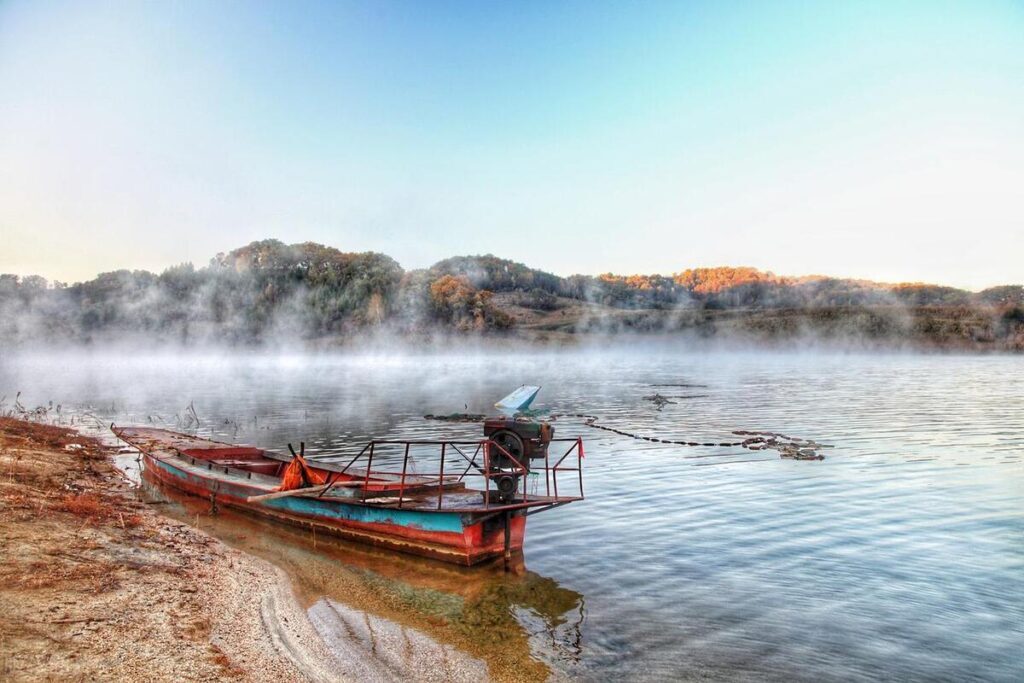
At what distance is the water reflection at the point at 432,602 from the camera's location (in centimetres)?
983

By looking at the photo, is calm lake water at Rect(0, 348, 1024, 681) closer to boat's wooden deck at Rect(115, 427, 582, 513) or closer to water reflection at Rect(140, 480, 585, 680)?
water reflection at Rect(140, 480, 585, 680)

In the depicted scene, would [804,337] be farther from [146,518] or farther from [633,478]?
[146,518]

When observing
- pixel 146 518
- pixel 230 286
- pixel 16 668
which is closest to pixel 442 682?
pixel 16 668

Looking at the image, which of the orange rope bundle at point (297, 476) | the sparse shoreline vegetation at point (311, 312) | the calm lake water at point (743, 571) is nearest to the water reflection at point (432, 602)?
the calm lake water at point (743, 571)

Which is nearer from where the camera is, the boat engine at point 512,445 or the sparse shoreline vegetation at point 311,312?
the boat engine at point 512,445

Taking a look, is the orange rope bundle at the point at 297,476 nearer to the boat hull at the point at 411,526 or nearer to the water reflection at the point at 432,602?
the boat hull at the point at 411,526

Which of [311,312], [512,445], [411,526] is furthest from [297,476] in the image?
[311,312]

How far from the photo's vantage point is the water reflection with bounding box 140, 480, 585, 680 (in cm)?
983

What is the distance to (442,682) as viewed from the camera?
8.70 m

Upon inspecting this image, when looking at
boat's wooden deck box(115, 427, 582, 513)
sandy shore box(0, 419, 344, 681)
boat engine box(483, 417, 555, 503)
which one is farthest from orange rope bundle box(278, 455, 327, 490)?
boat engine box(483, 417, 555, 503)

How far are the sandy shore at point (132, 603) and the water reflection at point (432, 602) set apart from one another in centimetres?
72

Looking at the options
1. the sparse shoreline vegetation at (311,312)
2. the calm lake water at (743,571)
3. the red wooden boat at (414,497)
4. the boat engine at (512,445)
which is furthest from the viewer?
the sparse shoreline vegetation at (311,312)

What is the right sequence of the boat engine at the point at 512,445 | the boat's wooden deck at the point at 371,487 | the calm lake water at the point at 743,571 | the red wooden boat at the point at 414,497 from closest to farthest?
1. the calm lake water at the point at 743,571
2. the red wooden boat at the point at 414,497
3. the boat's wooden deck at the point at 371,487
4. the boat engine at the point at 512,445

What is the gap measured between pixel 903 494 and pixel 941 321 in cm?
18443
